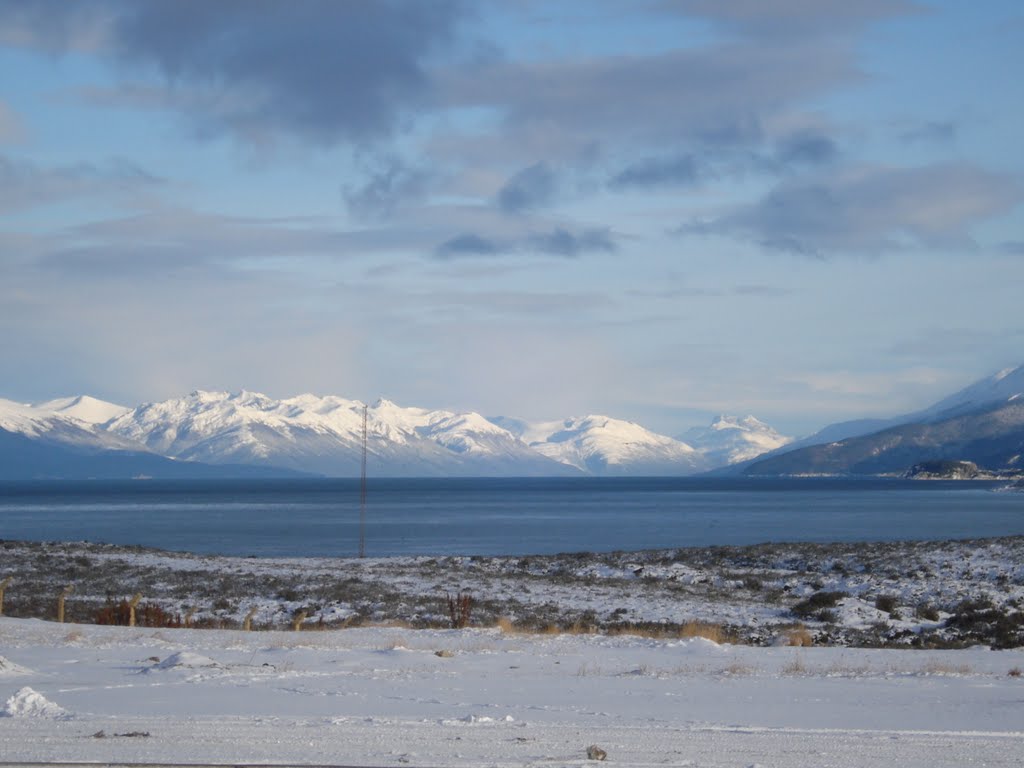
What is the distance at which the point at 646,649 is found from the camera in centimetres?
1941

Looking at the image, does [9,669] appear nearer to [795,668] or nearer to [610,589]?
[795,668]

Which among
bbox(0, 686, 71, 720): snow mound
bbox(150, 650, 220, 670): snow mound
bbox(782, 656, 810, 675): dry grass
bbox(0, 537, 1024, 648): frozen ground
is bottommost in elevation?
A: bbox(0, 537, 1024, 648): frozen ground

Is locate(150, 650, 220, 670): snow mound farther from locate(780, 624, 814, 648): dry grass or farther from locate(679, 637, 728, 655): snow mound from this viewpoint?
locate(780, 624, 814, 648): dry grass

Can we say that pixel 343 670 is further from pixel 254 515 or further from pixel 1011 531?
pixel 254 515

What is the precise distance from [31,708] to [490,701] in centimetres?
525

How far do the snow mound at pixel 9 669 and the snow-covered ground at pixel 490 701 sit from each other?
0.04 meters

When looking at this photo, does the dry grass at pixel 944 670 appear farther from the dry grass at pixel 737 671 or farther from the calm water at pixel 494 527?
the calm water at pixel 494 527

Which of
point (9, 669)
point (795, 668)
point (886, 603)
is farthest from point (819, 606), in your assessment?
point (9, 669)

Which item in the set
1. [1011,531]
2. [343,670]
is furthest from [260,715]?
[1011,531]

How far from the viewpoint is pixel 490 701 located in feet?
44.9

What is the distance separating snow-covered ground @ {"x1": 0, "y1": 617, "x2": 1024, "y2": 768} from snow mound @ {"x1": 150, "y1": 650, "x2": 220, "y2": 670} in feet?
0.17

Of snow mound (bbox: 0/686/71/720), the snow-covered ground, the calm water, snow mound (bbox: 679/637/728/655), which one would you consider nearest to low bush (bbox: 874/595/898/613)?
the snow-covered ground

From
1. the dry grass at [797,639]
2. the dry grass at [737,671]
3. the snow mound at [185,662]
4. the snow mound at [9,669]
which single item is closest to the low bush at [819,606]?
the dry grass at [797,639]

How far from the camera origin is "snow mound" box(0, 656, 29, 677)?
49.7 feet
